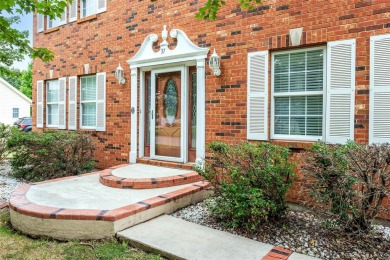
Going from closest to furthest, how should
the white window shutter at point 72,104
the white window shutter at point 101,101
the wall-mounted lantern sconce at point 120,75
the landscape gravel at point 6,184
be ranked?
the landscape gravel at point 6,184, the wall-mounted lantern sconce at point 120,75, the white window shutter at point 101,101, the white window shutter at point 72,104

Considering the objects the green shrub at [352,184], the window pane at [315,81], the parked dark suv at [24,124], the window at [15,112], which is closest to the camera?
the green shrub at [352,184]

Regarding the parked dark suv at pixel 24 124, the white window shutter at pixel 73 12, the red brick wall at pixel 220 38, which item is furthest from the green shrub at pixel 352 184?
the parked dark suv at pixel 24 124

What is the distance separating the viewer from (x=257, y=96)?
4.89 m

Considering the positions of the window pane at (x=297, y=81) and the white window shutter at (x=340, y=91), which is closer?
the white window shutter at (x=340, y=91)

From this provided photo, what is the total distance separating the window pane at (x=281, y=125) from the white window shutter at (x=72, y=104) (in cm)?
562

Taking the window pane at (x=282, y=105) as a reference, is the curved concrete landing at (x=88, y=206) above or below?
below

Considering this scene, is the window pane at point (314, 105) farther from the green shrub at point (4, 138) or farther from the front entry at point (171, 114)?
the green shrub at point (4, 138)

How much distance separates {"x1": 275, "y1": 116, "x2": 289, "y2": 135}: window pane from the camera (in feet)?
15.8

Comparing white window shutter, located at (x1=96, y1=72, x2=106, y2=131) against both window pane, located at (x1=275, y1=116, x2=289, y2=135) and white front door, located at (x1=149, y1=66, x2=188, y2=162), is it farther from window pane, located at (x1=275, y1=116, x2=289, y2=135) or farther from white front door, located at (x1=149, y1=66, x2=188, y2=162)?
window pane, located at (x1=275, y1=116, x2=289, y2=135)

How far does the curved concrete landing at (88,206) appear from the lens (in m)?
3.34

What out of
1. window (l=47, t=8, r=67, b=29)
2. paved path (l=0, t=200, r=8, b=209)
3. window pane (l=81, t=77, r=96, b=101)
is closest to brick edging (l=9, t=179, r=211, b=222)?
paved path (l=0, t=200, r=8, b=209)

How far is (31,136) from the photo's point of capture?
6473 millimetres

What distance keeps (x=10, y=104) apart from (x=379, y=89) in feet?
109

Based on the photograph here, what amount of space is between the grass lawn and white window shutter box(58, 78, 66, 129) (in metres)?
5.37
